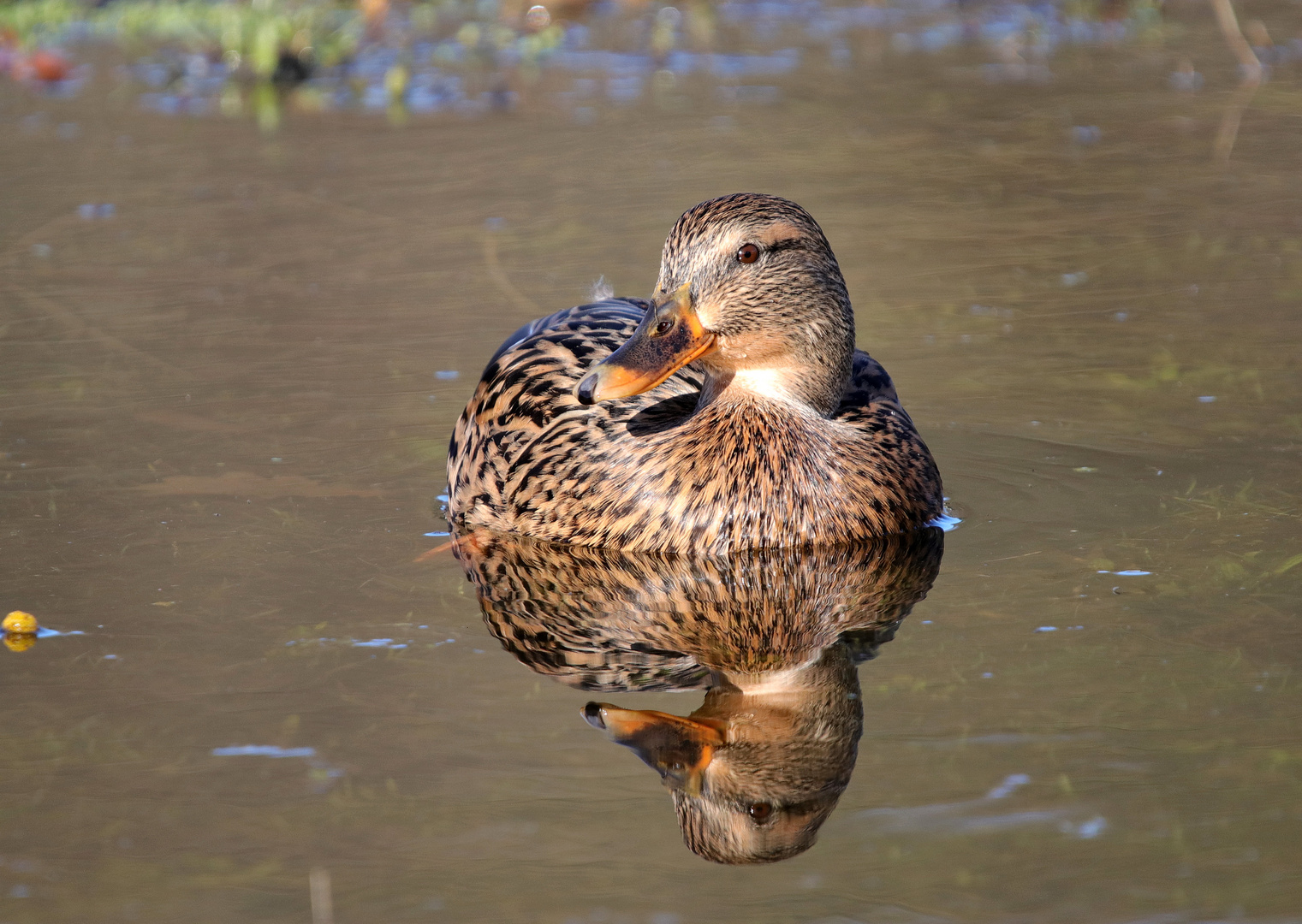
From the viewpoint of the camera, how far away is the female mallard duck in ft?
18.9

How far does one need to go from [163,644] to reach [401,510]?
4.75 feet

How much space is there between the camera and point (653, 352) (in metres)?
5.68

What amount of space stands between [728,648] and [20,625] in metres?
2.02

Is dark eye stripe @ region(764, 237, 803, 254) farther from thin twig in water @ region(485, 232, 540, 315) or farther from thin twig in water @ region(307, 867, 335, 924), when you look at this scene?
thin twig in water @ region(307, 867, 335, 924)

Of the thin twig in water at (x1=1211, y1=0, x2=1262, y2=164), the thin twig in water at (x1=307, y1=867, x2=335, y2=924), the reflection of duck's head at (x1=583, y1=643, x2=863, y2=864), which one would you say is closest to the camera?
the thin twig in water at (x1=307, y1=867, x2=335, y2=924)

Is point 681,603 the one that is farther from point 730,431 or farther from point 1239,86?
point 1239,86

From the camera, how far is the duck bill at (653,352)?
561cm

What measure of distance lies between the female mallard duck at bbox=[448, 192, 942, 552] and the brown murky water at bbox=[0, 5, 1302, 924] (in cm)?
29

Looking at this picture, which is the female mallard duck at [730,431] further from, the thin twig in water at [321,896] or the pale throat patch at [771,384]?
the thin twig in water at [321,896]

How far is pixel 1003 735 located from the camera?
13.4 feet

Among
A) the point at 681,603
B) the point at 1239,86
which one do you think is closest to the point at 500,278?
the point at 681,603

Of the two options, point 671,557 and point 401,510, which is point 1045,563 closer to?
point 671,557

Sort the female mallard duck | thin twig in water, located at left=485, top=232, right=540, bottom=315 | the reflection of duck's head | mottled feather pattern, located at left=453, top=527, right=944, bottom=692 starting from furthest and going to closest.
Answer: thin twig in water, located at left=485, top=232, right=540, bottom=315, the female mallard duck, mottled feather pattern, located at left=453, top=527, right=944, bottom=692, the reflection of duck's head

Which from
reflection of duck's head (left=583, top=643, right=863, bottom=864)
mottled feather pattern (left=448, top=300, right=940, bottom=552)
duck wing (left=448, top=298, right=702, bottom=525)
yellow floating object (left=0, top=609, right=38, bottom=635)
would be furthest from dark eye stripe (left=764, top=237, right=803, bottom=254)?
yellow floating object (left=0, top=609, right=38, bottom=635)
